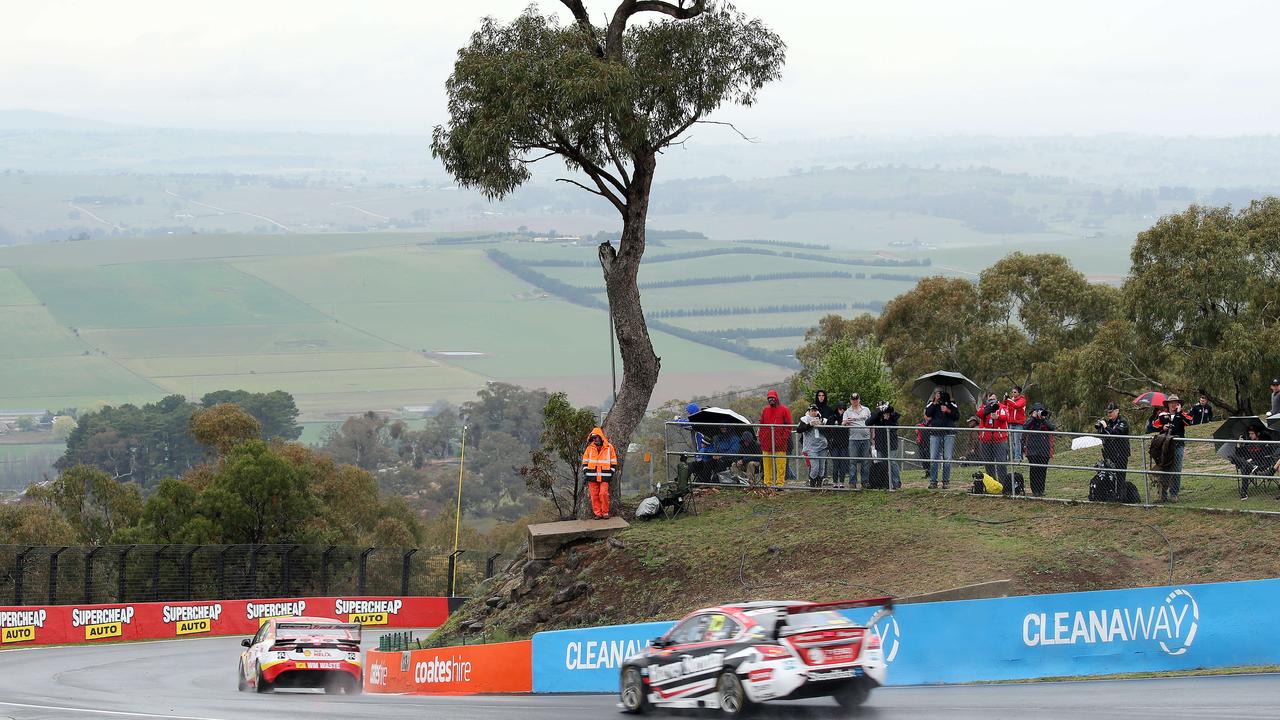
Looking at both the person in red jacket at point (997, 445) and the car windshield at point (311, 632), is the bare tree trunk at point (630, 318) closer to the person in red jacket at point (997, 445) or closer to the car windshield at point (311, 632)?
the car windshield at point (311, 632)

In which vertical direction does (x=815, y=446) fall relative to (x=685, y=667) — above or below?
above

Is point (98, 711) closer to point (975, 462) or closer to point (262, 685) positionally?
point (262, 685)

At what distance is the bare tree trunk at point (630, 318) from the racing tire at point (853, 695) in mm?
13248

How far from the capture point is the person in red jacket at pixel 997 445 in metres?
25.4

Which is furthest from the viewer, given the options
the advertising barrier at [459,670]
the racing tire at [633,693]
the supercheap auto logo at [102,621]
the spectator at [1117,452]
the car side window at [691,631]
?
the supercheap auto logo at [102,621]

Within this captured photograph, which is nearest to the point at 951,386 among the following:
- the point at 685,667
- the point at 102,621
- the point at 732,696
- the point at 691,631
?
the point at 691,631

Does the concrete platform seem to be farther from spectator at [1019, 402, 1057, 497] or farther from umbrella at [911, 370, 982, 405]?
spectator at [1019, 402, 1057, 497]

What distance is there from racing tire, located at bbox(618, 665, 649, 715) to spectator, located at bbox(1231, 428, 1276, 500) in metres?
10.7

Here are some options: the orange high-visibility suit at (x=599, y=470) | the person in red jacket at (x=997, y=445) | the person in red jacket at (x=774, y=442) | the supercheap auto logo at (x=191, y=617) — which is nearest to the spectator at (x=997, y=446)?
the person in red jacket at (x=997, y=445)

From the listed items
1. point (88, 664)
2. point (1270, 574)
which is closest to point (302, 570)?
point (88, 664)

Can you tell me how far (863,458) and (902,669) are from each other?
28.4 ft

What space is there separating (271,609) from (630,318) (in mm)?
26369

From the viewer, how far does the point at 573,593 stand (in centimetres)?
2630

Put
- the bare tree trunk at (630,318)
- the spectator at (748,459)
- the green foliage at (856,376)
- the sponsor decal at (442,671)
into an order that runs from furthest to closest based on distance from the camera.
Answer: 1. the green foliage at (856,376)
2. the spectator at (748,459)
3. the bare tree trunk at (630,318)
4. the sponsor decal at (442,671)
